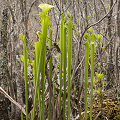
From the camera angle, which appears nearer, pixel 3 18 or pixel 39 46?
pixel 39 46

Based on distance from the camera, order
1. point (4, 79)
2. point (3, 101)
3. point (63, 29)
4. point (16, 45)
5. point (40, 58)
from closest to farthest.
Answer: point (40, 58) < point (63, 29) < point (3, 101) < point (4, 79) < point (16, 45)

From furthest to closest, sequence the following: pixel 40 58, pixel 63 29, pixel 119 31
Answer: pixel 119 31
pixel 63 29
pixel 40 58

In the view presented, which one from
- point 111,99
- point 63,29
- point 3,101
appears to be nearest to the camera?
point 63,29

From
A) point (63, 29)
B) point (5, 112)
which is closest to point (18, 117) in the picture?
point (5, 112)

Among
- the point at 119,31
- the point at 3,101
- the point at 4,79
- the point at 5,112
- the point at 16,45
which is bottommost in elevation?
the point at 5,112

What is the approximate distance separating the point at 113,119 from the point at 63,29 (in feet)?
6.98

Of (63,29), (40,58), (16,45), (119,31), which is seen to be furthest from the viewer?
(16,45)

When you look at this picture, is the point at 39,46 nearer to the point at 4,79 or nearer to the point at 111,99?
the point at 4,79

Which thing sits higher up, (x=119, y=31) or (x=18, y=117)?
(x=119, y=31)

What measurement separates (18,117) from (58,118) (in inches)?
96.3

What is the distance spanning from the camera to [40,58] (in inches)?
20.8

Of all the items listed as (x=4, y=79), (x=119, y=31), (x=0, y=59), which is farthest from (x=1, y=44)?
(x=119, y=31)

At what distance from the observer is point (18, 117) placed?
2857mm

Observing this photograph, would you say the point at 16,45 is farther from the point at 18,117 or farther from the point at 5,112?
the point at 18,117
